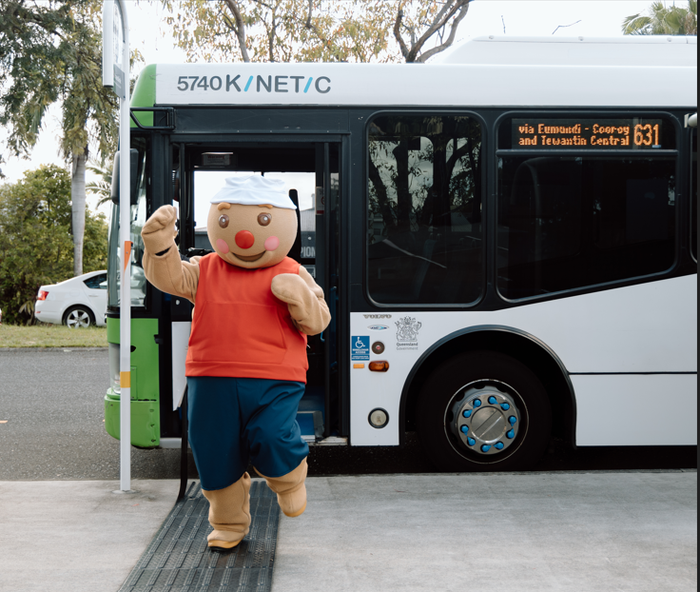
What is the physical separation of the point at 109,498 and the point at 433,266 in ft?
8.38

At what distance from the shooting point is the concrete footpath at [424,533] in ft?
11.1

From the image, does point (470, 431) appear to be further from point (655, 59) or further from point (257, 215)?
point (655, 59)

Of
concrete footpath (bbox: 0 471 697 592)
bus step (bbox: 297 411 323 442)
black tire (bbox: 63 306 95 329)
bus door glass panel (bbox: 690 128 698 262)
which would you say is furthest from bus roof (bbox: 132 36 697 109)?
black tire (bbox: 63 306 95 329)

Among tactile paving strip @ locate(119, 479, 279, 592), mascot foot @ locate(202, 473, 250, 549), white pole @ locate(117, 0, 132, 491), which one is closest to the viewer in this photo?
tactile paving strip @ locate(119, 479, 279, 592)

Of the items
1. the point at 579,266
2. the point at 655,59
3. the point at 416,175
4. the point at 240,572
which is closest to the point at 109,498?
the point at 240,572

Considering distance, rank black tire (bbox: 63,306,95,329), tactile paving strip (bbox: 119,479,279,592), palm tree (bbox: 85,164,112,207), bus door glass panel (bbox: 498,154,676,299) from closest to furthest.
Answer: tactile paving strip (bbox: 119,479,279,592) < bus door glass panel (bbox: 498,154,676,299) < black tire (bbox: 63,306,95,329) < palm tree (bbox: 85,164,112,207)

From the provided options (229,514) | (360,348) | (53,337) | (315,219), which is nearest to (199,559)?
(229,514)

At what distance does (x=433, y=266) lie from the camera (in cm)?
498

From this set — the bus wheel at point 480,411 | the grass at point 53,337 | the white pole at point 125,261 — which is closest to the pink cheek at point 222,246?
the white pole at point 125,261

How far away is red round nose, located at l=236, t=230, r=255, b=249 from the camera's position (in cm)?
338

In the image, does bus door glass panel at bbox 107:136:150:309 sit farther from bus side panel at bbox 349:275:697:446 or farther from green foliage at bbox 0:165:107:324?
green foliage at bbox 0:165:107:324

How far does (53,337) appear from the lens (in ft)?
46.3

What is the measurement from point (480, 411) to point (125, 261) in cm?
253

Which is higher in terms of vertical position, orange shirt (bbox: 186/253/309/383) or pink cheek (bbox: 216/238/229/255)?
pink cheek (bbox: 216/238/229/255)
